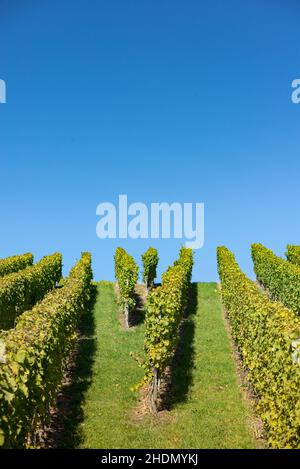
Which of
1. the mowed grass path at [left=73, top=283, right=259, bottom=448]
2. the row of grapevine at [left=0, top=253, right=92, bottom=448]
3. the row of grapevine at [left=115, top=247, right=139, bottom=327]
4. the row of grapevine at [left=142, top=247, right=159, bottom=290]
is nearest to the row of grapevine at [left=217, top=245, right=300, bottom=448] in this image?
the mowed grass path at [left=73, top=283, right=259, bottom=448]

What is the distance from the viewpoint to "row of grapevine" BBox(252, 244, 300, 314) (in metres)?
30.4

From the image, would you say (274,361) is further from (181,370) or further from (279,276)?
(279,276)

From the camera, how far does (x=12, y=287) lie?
26891 mm

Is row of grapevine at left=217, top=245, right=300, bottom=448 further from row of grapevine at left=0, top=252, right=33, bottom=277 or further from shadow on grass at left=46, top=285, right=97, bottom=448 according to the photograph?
row of grapevine at left=0, top=252, right=33, bottom=277

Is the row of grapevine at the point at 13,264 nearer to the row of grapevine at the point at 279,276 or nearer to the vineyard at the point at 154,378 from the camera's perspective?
the vineyard at the point at 154,378

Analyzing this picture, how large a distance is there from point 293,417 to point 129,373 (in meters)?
9.71

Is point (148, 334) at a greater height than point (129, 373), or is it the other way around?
point (148, 334)

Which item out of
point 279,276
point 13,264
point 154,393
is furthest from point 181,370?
point 13,264

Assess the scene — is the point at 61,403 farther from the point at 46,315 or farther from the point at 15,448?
the point at 15,448

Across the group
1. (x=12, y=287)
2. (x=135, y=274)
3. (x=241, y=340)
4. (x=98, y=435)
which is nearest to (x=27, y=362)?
(x=98, y=435)

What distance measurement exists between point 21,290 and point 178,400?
49.5 feet

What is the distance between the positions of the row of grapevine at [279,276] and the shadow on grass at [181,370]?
730cm

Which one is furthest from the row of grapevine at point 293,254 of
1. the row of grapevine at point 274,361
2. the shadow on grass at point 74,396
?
the row of grapevine at point 274,361

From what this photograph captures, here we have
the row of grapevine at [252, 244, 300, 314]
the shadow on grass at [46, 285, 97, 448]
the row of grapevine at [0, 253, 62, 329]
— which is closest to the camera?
the shadow on grass at [46, 285, 97, 448]
